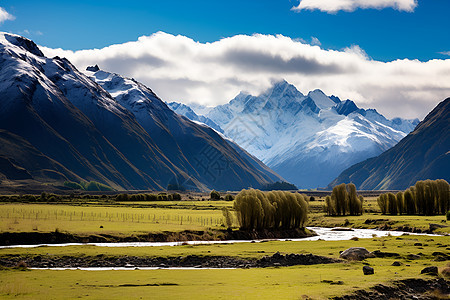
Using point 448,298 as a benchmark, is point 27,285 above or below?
above

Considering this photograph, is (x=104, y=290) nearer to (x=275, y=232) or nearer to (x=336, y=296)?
(x=336, y=296)

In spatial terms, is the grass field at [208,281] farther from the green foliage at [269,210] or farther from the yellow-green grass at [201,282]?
the green foliage at [269,210]

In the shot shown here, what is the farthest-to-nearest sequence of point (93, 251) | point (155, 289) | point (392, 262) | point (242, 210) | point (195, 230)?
point (242, 210) < point (195, 230) < point (93, 251) < point (392, 262) < point (155, 289)

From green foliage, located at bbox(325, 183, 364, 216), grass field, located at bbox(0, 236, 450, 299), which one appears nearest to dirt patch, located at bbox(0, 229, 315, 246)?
grass field, located at bbox(0, 236, 450, 299)

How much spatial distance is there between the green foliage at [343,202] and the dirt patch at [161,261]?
364 feet

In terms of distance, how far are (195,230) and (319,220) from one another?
66621 millimetres

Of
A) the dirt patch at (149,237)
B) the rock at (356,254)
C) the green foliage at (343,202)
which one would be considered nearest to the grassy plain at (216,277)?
the rock at (356,254)

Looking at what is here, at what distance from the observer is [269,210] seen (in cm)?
11731

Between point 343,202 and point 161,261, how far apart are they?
11900 centimetres

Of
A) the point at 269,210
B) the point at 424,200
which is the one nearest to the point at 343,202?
the point at 424,200

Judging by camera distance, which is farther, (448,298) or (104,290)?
(448,298)

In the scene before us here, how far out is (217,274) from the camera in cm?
5597

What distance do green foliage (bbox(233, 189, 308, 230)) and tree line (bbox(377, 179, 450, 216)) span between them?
59223mm

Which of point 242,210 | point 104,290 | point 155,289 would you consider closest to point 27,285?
point 104,290
